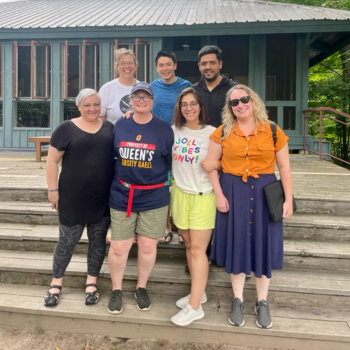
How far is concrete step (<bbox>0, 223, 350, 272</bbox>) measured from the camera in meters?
2.86

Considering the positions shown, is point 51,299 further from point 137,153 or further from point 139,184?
point 137,153

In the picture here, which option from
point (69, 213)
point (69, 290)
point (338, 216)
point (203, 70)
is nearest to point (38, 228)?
point (69, 290)

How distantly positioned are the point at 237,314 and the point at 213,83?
5.89 feet

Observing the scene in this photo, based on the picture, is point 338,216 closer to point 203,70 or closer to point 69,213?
point 203,70

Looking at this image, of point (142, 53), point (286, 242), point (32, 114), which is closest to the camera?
point (286, 242)

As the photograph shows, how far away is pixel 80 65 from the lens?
8430mm

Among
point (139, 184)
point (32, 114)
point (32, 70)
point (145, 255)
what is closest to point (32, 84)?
point (32, 70)

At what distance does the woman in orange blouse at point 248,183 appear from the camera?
2256mm

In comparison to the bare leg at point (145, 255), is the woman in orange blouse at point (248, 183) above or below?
above

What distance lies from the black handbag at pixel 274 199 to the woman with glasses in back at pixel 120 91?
138 cm

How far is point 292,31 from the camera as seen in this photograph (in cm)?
742

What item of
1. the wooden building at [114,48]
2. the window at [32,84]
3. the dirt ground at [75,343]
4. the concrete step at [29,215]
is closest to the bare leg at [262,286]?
the dirt ground at [75,343]

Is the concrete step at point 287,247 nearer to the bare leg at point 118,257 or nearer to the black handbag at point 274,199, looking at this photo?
the bare leg at point 118,257

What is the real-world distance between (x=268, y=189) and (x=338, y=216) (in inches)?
65.0
